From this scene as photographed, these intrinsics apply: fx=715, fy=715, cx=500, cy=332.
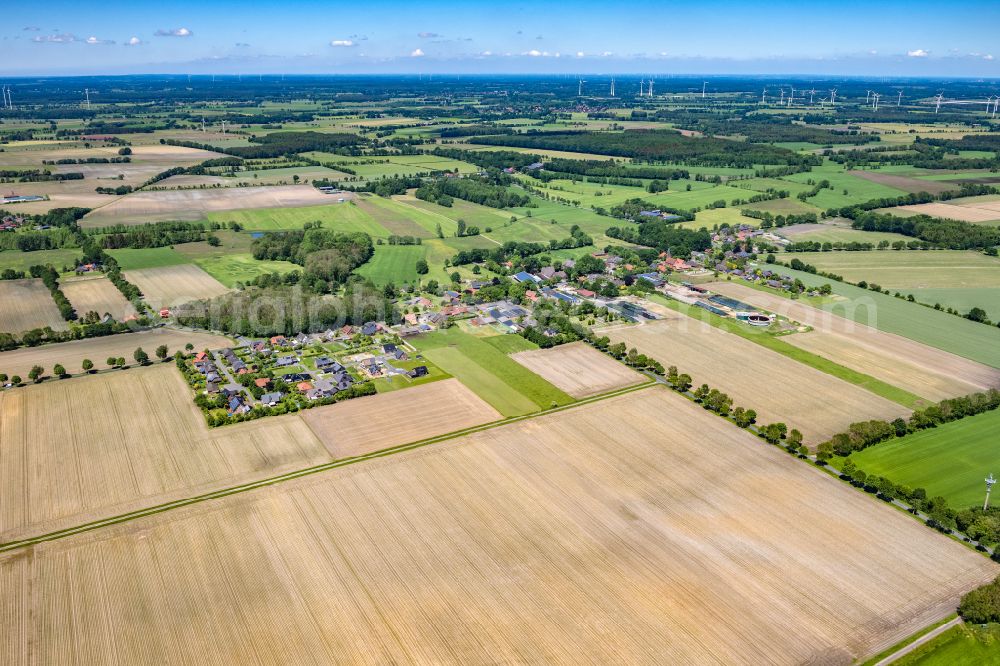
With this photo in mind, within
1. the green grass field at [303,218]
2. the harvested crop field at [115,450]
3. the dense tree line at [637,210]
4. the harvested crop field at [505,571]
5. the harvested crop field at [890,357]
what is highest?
the dense tree line at [637,210]

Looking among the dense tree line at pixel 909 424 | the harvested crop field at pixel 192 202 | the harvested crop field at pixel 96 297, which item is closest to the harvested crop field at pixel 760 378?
the dense tree line at pixel 909 424

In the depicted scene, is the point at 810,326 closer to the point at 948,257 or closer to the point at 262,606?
the point at 948,257

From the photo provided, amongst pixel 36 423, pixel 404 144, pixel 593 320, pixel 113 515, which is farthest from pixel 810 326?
pixel 404 144

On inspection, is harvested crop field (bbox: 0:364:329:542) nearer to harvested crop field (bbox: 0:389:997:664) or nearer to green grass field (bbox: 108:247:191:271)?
harvested crop field (bbox: 0:389:997:664)

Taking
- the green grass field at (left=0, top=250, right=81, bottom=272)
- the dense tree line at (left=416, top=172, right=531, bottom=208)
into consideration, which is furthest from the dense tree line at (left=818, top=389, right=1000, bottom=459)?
the green grass field at (left=0, top=250, right=81, bottom=272)

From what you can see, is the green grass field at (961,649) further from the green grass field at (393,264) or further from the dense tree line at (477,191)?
the dense tree line at (477,191)

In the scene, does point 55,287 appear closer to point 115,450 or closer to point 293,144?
point 115,450
